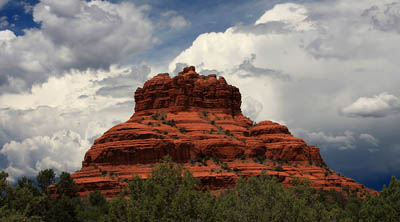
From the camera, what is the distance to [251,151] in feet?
416

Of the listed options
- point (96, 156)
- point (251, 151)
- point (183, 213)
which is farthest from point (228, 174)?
point (183, 213)

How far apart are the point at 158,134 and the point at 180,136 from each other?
8.71 m

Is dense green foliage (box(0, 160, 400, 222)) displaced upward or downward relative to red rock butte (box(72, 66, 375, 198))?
downward

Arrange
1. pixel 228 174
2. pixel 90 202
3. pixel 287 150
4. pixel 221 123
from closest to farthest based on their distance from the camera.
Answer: pixel 90 202, pixel 228 174, pixel 287 150, pixel 221 123

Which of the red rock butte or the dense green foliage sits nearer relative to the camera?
the dense green foliage

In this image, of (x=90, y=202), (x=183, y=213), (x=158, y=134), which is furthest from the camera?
(x=158, y=134)

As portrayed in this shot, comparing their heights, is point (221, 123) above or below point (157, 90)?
below

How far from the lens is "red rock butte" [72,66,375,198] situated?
112 meters

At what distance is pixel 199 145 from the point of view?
408 ft

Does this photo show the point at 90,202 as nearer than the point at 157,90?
Yes

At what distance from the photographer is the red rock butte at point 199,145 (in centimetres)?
11219

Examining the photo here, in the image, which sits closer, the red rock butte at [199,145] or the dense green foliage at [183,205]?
the dense green foliage at [183,205]

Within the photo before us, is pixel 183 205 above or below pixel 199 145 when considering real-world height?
below

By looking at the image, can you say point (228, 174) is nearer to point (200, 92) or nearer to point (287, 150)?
point (287, 150)
